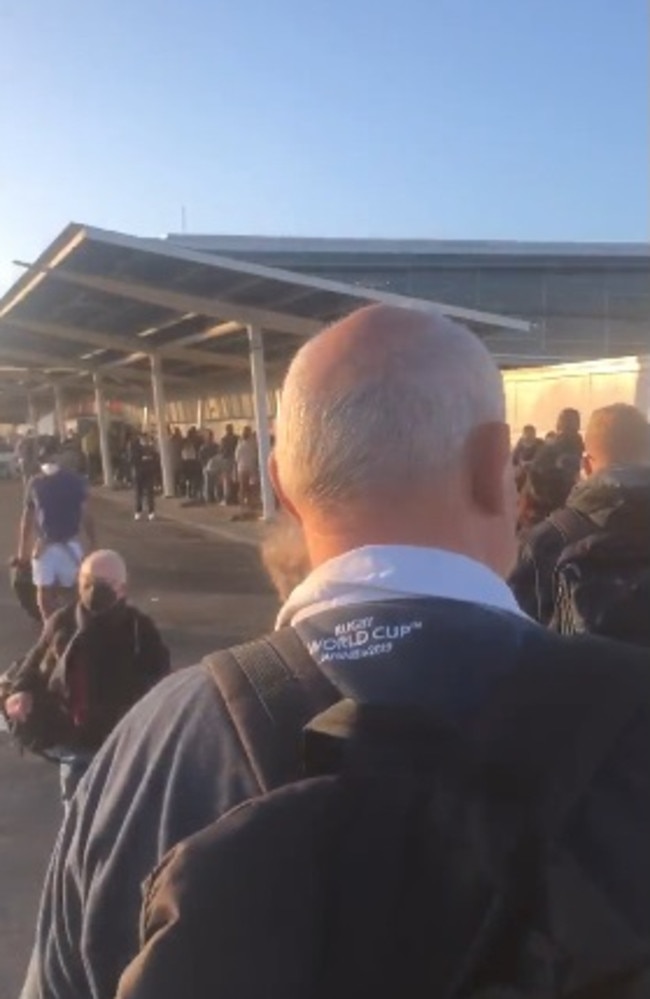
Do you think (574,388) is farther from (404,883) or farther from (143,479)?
(404,883)

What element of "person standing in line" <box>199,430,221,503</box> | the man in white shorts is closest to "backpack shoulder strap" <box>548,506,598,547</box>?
the man in white shorts

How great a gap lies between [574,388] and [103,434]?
21103 mm

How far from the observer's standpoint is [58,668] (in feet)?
17.5

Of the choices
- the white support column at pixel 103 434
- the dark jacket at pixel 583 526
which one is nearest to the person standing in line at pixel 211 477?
the white support column at pixel 103 434

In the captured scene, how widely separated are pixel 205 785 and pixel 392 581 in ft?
0.99

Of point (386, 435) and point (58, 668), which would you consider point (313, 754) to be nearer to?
point (386, 435)

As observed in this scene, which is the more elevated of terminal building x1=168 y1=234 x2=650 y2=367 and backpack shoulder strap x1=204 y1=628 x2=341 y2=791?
terminal building x1=168 y1=234 x2=650 y2=367

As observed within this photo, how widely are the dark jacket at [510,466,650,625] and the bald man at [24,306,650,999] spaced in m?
2.32

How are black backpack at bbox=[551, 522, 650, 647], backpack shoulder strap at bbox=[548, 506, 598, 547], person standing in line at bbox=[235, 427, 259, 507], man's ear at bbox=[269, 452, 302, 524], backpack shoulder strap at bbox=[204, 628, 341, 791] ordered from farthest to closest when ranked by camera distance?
person standing in line at bbox=[235, 427, 259, 507], backpack shoulder strap at bbox=[548, 506, 598, 547], black backpack at bbox=[551, 522, 650, 647], man's ear at bbox=[269, 452, 302, 524], backpack shoulder strap at bbox=[204, 628, 341, 791]

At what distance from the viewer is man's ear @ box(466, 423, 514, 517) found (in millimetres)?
1584

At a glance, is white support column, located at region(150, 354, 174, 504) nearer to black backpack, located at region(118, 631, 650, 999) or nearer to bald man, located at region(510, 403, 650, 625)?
bald man, located at region(510, 403, 650, 625)

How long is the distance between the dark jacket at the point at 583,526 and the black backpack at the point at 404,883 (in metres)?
2.61

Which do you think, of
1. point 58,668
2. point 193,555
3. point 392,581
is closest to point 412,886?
point 392,581

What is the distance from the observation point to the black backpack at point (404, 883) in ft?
4.14
